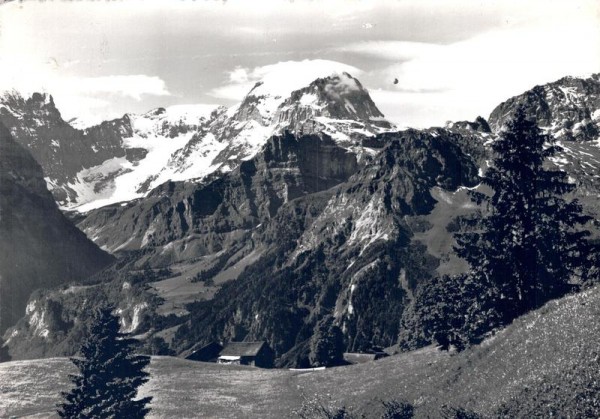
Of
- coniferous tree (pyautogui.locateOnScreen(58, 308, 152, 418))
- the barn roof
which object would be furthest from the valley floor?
the barn roof

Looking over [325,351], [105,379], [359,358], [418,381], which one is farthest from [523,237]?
[359,358]

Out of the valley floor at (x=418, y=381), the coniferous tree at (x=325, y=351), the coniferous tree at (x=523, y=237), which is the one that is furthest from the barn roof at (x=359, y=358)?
the coniferous tree at (x=523, y=237)

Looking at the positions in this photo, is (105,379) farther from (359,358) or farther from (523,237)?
(359,358)

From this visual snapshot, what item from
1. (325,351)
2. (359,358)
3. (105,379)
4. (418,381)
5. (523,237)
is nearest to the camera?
(523,237)

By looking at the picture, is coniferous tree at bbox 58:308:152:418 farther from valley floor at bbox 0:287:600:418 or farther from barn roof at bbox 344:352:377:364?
barn roof at bbox 344:352:377:364

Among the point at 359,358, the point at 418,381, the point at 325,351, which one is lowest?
the point at 359,358

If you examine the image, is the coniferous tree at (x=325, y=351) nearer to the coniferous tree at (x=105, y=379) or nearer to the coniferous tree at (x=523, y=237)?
the coniferous tree at (x=105, y=379)
